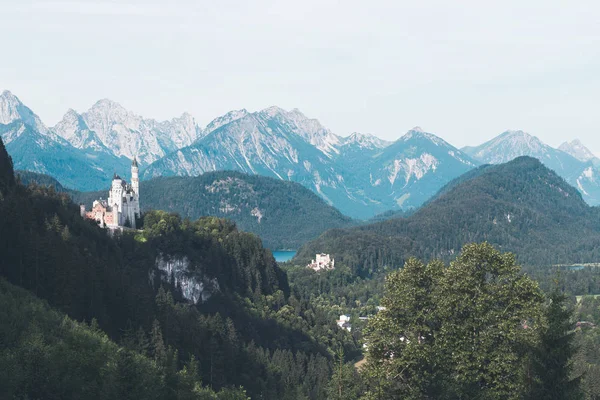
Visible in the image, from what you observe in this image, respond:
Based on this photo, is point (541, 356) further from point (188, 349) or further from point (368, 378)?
point (188, 349)

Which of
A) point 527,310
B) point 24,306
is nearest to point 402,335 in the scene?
point 527,310

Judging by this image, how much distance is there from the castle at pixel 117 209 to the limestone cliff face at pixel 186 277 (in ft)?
39.5

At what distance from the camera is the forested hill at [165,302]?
58584 mm

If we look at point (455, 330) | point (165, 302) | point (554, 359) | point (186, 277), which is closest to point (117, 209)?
point (186, 277)

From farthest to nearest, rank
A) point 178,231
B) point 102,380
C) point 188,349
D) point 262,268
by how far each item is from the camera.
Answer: point 262,268 → point 178,231 → point 188,349 → point 102,380

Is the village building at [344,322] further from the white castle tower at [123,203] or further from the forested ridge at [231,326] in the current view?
the white castle tower at [123,203]

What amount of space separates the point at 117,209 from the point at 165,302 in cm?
4524

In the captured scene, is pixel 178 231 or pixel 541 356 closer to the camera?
pixel 541 356

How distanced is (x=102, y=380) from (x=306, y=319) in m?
94.0

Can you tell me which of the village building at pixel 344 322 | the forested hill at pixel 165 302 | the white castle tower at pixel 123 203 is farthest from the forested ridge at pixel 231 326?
the white castle tower at pixel 123 203

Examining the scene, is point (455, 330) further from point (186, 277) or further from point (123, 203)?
point (123, 203)

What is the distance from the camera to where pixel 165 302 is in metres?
96.2

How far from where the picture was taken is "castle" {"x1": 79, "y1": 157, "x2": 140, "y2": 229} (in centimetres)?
13325

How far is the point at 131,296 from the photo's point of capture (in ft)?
288
